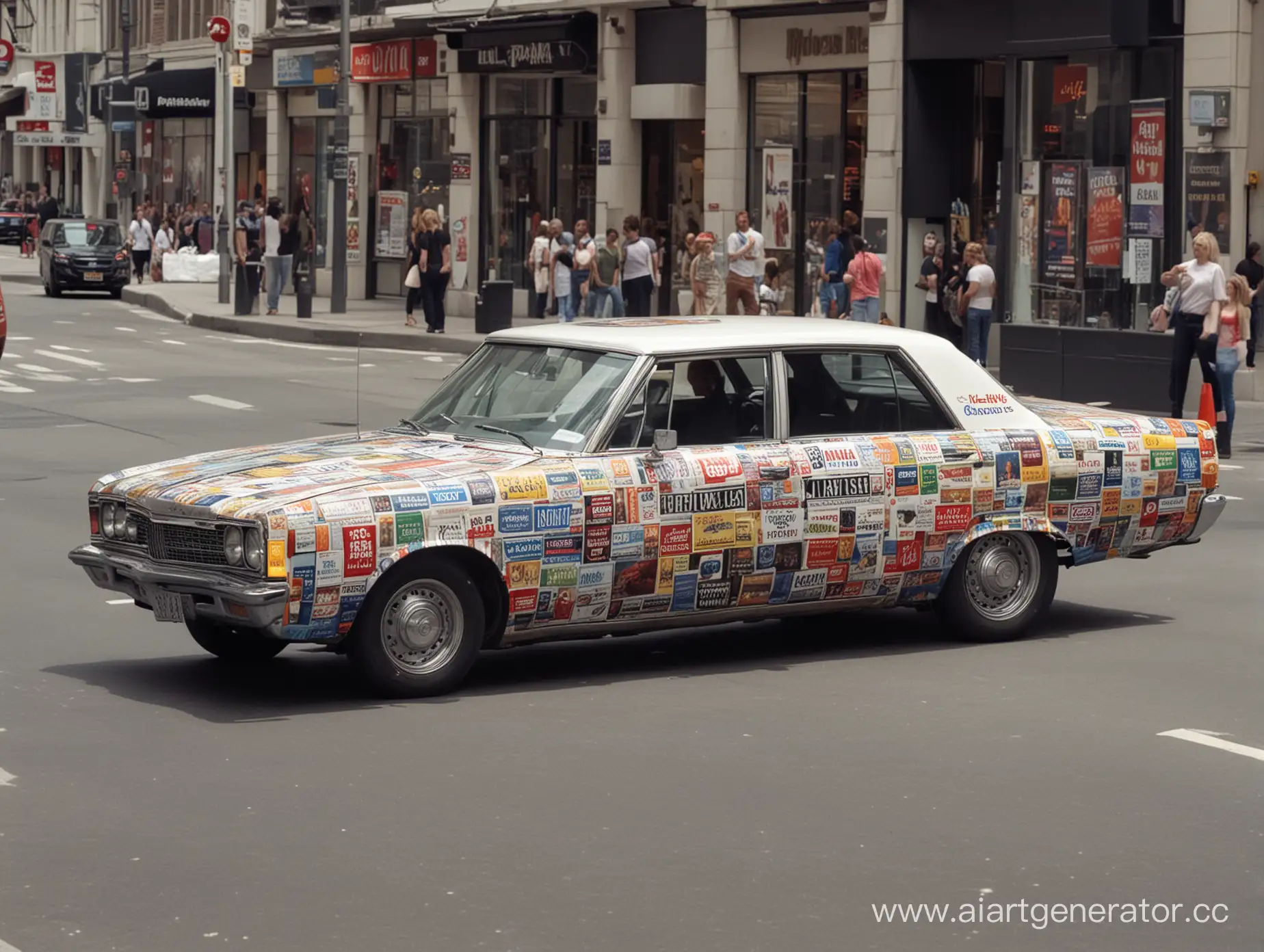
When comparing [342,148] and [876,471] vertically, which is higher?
[342,148]

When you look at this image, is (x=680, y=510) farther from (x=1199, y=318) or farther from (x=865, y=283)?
(x=865, y=283)

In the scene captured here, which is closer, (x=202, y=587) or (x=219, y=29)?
(x=202, y=587)

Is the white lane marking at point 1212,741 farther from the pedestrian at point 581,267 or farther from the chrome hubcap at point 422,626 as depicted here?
the pedestrian at point 581,267

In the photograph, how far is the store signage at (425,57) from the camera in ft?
134

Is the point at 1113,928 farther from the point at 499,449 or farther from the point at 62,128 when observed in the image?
the point at 62,128

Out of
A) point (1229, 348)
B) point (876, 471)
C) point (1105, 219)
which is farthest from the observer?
point (1105, 219)

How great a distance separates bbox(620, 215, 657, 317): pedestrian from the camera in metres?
31.6

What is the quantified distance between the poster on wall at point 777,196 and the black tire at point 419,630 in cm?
2503

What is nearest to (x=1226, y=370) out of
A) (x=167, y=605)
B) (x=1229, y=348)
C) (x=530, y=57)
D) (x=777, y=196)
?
(x=1229, y=348)

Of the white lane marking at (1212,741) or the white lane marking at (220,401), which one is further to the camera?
the white lane marking at (220,401)

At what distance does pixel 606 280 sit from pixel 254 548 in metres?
24.3

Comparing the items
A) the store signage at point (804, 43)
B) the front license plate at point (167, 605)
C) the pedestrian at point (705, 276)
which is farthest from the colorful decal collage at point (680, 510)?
the store signage at point (804, 43)

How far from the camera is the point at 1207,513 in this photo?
10258 mm

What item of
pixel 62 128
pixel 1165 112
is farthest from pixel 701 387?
pixel 62 128
